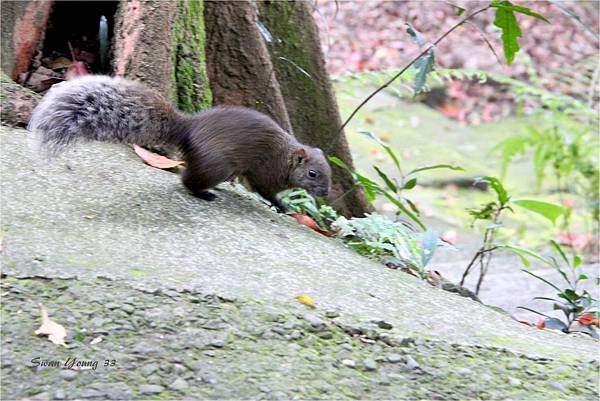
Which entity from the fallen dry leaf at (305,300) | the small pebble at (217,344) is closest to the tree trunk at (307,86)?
the fallen dry leaf at (305,300)

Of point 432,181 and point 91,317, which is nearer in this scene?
point 91,317

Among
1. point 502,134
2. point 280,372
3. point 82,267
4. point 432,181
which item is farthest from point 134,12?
point 502,134

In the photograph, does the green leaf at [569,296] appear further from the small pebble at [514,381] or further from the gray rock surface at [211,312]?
the small pebble at [514,381]

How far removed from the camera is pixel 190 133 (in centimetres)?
387

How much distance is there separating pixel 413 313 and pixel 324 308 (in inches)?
15.3

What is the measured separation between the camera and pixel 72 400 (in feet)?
7.43

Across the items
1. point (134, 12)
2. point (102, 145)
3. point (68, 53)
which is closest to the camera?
point (102, 145)

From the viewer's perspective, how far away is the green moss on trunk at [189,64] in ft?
14.6

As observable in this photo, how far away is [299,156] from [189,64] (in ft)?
2.44

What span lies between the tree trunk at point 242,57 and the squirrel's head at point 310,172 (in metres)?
Answer: 0.45

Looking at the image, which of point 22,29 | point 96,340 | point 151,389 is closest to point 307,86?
point 22,29

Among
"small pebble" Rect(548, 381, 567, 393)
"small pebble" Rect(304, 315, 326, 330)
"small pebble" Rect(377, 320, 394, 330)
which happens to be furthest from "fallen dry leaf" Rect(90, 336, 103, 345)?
"small pebble" Rect(548, 381, 567, 393)

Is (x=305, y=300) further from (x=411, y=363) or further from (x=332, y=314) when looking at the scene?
(x=411, y=363)

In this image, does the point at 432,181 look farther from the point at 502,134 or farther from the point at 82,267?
the point at 82,267
